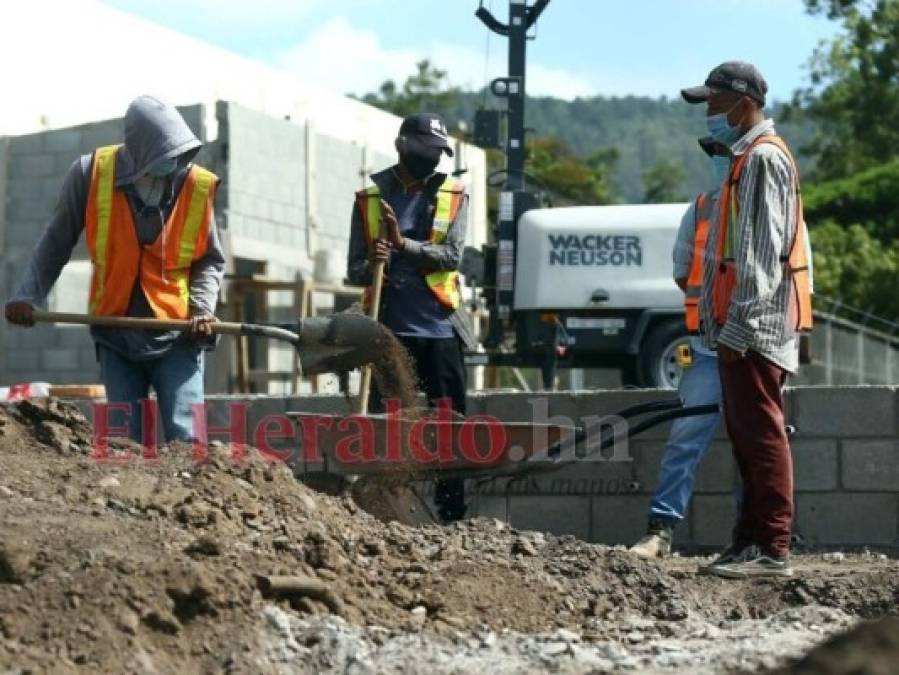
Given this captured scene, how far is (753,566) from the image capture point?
6.36m

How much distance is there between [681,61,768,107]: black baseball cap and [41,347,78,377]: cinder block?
11.1 metres

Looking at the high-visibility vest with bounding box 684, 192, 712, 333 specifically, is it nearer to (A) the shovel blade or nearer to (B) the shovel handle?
(A) the shovel blade

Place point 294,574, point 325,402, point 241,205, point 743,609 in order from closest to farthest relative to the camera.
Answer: point 294,574 → point 743,609 → point 325,402 → point 241,205

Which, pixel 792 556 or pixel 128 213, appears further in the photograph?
pixel 792 556

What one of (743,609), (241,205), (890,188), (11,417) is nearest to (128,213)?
(11,417)

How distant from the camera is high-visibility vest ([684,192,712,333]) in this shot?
7.42 meters

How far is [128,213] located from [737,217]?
2.27 metres

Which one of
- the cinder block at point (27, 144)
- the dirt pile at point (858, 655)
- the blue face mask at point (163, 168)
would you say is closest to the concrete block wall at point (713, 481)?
the blue face mask at point (163, 168)

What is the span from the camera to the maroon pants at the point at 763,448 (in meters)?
6.39

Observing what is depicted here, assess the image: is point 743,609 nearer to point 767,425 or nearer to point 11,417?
point 767,425

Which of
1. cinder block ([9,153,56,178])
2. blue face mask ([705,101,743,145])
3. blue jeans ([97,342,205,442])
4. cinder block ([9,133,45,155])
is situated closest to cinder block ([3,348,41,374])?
cinder block ([9,153,56,178])

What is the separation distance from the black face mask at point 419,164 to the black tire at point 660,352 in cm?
572

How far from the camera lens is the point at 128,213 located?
7.01 metres

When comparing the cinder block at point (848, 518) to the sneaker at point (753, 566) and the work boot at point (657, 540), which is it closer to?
the work boot at point (657, 540)
